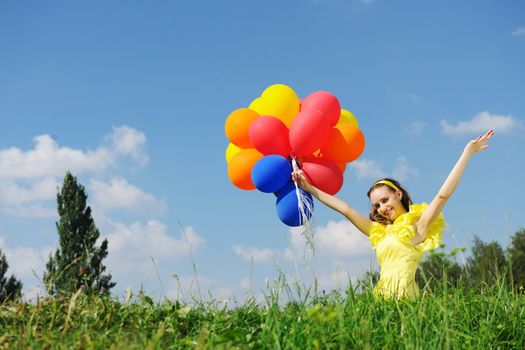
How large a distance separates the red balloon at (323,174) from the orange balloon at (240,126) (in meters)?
0.69

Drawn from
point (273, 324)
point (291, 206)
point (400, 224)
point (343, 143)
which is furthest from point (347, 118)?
point (273, 324)

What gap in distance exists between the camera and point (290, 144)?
560 cm

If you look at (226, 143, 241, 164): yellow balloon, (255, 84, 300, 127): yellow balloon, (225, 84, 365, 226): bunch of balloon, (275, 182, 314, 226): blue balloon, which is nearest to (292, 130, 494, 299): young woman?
(275, 182, 314, 226): blue balloon

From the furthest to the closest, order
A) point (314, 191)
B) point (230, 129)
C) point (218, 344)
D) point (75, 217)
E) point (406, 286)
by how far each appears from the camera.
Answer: point (75, 217), point (230, 129), point (314, 191), point (406, 286), point (218, 344)

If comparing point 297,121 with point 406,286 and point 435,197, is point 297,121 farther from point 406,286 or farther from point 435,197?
point 406,286

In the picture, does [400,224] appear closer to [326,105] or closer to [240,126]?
[326,105]

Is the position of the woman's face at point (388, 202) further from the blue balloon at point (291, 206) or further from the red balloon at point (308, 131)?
the red balloon at point (308, 131)

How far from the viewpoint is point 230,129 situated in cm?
588

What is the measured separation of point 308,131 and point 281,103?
22.6 inches

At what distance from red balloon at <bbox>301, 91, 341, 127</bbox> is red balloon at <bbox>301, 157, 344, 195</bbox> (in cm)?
41

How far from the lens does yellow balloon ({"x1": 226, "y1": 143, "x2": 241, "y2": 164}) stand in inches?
245

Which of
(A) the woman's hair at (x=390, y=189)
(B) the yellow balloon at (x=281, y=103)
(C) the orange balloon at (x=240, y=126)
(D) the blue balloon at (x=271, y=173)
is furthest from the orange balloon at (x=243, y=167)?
(A) the woman's hair at (x=390, y=189)

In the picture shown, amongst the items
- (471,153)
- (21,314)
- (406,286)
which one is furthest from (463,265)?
(21,314)

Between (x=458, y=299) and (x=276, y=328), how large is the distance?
143 cm
